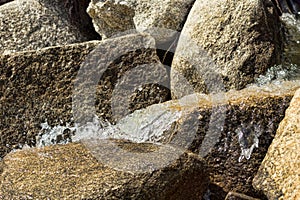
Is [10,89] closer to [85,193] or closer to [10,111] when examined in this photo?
[10,111]

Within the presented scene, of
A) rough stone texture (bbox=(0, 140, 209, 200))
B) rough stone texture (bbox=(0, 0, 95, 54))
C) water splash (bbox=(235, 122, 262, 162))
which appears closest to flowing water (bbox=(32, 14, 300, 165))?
water splash (bbox=(235, 122, 262, 162))

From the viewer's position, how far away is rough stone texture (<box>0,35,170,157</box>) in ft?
16.4

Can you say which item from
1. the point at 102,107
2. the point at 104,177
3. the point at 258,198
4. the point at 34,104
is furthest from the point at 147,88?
the point at 104,177

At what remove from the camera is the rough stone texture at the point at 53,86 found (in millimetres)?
4988

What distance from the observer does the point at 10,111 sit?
5008 millimetres

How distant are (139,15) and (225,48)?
1186mm

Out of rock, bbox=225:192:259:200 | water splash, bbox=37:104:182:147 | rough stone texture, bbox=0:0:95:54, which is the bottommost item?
rock, bbox=225:192:259:200

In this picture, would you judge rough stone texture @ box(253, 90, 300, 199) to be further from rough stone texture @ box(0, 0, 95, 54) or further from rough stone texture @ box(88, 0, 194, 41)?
rough stone texture @ box(0, 0, 95, 54)

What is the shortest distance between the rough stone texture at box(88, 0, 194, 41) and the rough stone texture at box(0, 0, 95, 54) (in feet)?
1.13

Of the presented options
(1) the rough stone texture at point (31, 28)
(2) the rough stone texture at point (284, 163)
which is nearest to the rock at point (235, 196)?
(2) the rough stone texture at point (284, 163)

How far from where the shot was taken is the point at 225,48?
16.7ft

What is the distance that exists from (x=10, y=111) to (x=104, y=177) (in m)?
1.83

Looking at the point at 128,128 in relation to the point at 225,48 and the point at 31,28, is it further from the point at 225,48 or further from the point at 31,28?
the point at 31,28

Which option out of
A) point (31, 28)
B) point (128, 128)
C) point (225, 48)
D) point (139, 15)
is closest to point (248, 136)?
point (128, 128)
